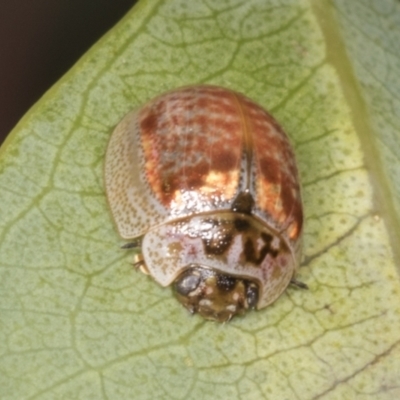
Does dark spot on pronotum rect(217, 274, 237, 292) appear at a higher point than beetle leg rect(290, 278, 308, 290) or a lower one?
lower

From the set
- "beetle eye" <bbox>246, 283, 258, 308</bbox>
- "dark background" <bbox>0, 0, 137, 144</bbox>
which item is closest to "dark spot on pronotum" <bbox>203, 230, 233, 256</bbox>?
"beetle eye" <bbox>246, 283, 258, 308</bbox>

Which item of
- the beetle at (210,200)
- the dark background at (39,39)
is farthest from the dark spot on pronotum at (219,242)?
the dark background at (39,39)

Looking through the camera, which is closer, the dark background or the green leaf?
the green leaf

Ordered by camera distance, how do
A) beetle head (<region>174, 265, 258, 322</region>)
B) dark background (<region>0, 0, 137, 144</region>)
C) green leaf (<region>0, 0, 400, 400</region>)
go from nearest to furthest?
green leaf (<region>0, 0, 400, 400</region>), beetle head (<region>174, 265, 258, 322</region>), dark background (<region>0, 0, 137, 144</region>)

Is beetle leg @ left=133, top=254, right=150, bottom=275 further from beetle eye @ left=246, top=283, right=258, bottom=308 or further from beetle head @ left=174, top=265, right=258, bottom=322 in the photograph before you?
beetle eye @ left=246, top=283, right=258, bottom=308

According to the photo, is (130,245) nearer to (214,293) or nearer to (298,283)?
(214,293)

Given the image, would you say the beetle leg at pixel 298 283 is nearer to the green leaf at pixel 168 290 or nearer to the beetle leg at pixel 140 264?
the green leaf at pixel 168 290
